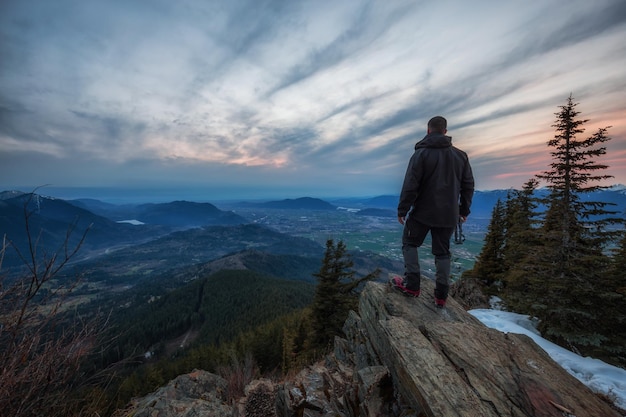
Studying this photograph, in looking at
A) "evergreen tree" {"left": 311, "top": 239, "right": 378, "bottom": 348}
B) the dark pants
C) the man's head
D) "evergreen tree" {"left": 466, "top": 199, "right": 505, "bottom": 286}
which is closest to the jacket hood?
the man's head

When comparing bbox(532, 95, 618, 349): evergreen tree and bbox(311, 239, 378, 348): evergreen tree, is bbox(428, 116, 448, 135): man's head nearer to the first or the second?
bbox(532, 95, 618, 349): evergreen tree

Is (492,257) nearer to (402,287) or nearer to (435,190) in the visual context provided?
(402,287)

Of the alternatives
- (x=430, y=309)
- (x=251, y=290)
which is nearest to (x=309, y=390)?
(x=430, y=309)

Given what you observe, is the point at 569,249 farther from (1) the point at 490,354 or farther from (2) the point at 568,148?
(1) the point at 490,354

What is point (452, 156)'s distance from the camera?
5609mm

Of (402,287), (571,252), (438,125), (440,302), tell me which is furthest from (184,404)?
(571,252)

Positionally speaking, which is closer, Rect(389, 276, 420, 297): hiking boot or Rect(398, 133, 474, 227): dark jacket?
Rect(398, 133, 474, 227): dark jacket

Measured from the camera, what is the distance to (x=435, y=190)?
5.56m

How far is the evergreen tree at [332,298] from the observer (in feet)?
57.7

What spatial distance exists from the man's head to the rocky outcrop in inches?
177

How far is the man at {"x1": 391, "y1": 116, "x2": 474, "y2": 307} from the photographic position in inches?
219

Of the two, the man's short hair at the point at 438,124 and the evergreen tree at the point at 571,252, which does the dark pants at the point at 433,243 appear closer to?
the man's short hair at the point at 438,124

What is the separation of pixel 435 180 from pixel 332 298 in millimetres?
14381

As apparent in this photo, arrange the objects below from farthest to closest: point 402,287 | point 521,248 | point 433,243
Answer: point 521,248 < point 402,287 < point 433,243
